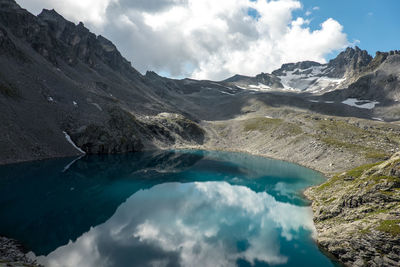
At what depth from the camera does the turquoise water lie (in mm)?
23328

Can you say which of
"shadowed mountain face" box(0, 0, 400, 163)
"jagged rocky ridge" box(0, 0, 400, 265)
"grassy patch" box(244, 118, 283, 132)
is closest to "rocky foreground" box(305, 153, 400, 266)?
"jagged rocky ridge" box(0, 0, 400, 265)

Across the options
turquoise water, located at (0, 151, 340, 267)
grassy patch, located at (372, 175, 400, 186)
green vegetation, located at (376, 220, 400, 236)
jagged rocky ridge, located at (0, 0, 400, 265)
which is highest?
jagged rocky ridge, located at (0, 0, 400, 265)

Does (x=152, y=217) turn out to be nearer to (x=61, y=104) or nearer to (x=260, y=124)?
(x=61, y=104)

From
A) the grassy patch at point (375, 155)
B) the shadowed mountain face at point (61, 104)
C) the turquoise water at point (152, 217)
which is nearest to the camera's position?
the turquoise water at point (152, 217)

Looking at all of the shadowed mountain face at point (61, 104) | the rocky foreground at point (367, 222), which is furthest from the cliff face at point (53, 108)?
the rocky foreground at point (367, 222)

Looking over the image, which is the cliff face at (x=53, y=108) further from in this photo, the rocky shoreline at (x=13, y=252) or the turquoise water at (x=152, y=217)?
the rocky shoreline at (x=13, y=252)

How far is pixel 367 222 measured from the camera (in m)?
24.2

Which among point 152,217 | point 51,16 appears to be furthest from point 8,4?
point 152,217

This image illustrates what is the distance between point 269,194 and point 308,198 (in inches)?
300

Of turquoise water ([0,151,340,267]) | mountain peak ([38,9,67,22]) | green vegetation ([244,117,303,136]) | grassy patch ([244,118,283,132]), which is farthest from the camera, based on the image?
mountain peak ([38,9,67,22])

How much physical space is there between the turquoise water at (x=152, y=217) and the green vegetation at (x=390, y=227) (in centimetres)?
632

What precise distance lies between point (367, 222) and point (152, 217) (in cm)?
2549

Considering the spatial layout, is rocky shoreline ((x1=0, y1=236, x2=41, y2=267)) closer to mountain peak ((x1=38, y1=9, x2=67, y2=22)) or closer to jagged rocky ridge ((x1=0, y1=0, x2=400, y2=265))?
jagged rocky ridge ((x1=0, y1=0, x2=400, y2=265))

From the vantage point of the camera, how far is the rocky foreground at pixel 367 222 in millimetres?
21422
